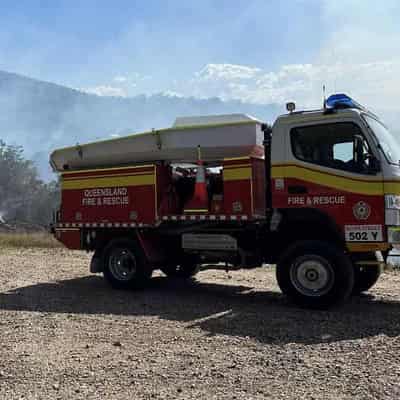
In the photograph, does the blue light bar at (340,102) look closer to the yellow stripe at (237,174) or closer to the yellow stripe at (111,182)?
the yellow stripe at (237,174)

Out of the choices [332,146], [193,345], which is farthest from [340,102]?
[193,345]

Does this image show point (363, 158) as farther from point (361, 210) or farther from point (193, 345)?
point (193, 345)

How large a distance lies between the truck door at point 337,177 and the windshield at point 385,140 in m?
0.21

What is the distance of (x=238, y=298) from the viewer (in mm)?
8469

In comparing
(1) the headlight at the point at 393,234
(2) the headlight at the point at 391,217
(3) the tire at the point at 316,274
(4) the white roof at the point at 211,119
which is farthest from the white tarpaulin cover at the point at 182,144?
(1) the headlight at the point at 393,234

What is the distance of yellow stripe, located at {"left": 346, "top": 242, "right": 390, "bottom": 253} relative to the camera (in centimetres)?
704

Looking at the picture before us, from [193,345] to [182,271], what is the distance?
4.75 metres

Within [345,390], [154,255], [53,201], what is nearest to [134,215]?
[154,255]

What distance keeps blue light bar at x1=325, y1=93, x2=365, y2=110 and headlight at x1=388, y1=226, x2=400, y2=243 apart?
1.84 metres

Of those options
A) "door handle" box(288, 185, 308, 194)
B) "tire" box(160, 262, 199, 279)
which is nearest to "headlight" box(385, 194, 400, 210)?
"door handle" box(288, 185, 308, 194)

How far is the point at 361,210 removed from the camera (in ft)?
23.3

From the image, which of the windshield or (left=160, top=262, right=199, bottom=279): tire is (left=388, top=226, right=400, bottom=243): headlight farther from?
(left=160, top=262, right=199, bottom=279): tire

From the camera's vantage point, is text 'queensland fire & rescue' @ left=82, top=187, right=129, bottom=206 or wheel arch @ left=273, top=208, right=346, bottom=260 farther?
text 'queensland fire & rescue' @ left=82, top=187, right=129, bottom=206

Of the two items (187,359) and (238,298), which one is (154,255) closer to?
(238,298)
